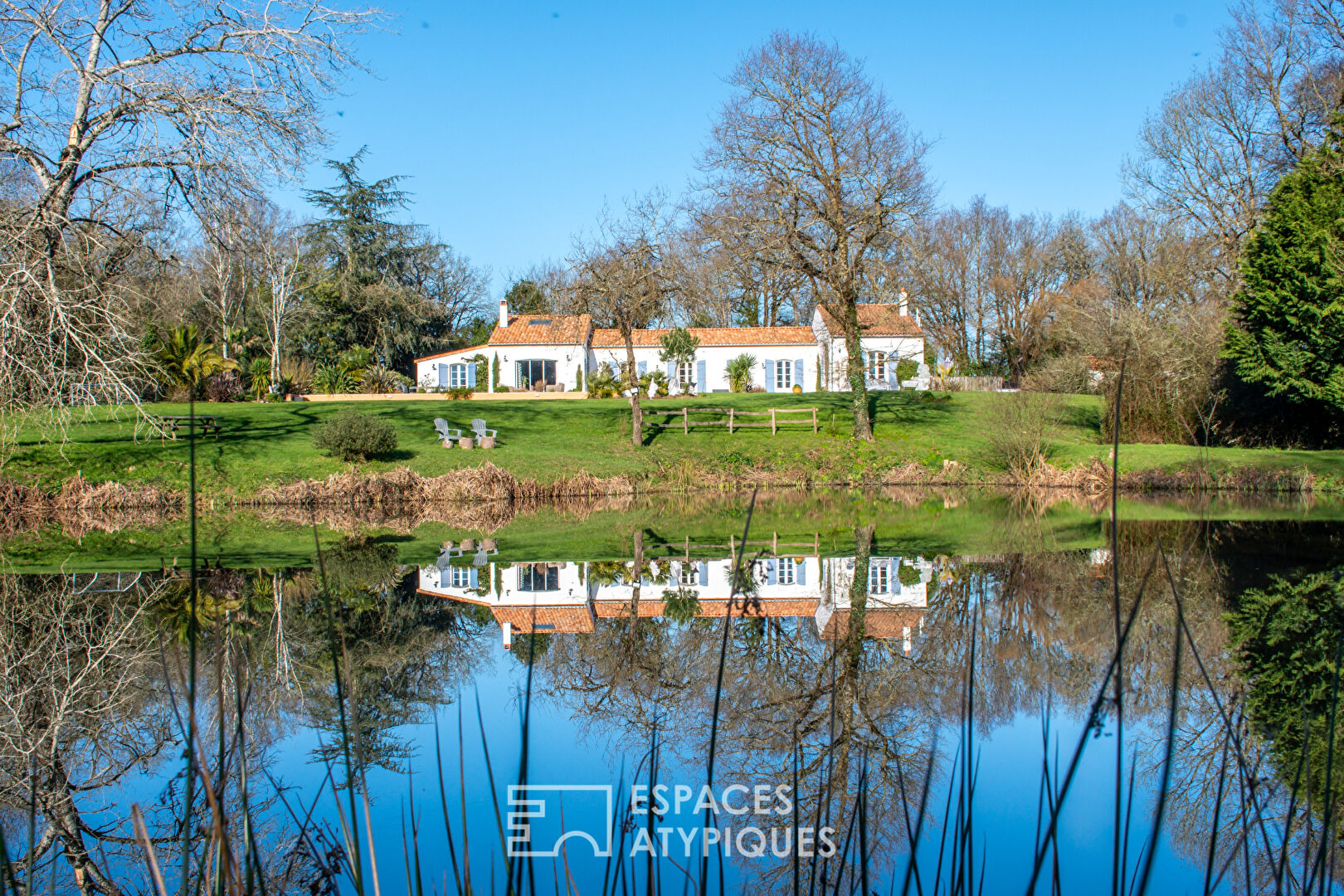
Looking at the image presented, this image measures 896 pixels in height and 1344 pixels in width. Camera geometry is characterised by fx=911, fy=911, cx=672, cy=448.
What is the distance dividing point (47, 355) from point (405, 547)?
287 inches

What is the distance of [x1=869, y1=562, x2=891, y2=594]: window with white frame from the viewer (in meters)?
8.08

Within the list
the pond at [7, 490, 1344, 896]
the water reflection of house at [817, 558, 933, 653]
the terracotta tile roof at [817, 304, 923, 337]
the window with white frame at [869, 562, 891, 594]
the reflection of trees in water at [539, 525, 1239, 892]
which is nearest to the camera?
the pond at [7, 490, 1344, 896]

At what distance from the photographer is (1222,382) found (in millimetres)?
23844

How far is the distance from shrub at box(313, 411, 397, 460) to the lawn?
368mm

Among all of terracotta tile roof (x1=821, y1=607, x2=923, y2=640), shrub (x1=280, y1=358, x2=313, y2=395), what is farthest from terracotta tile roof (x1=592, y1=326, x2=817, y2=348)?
terracotta tile roof (x1=821, y1=607, x2=923, y2=640)

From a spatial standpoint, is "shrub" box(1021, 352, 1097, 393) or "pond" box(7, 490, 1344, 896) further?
"shrub" box(1021, 352, 1097, 393)

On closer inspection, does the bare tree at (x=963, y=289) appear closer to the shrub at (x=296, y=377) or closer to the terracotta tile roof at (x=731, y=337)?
the terracotta tile roof at (x=731, y=337)

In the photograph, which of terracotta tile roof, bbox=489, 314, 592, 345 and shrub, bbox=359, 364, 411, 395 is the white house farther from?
shrub, bbox=359, 364, 411, 395

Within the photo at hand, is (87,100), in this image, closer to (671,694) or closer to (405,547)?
(405,547)

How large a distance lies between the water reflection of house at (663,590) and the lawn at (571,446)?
8.18 metres

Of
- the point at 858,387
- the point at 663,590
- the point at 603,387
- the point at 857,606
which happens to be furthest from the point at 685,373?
the point at 857,606

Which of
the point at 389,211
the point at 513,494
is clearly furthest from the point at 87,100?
the point at 389,211

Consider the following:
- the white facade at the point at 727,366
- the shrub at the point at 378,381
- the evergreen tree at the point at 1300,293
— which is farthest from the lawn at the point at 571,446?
the white facade at the point at 727,366

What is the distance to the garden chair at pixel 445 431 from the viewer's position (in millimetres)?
21656
